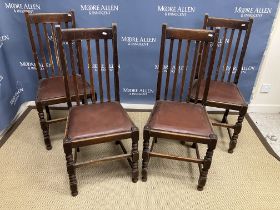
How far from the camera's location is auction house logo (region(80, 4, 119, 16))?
7.16 feet

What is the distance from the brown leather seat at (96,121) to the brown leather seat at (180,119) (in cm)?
20

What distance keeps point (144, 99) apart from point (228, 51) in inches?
37.0

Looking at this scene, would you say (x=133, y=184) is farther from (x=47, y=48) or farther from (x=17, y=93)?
(x=17, y=93)

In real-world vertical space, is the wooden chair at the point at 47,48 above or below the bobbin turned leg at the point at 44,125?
above

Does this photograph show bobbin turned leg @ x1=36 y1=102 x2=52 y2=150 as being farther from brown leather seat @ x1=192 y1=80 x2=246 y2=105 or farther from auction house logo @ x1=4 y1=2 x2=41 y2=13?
brown leather seat @ x1=192 y1=80 x2=246 y2=105

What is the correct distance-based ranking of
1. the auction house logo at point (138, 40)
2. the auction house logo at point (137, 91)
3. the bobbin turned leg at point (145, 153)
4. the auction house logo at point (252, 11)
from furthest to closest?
the auction house logo at point (137, 91)
the auction house logo at point (138, 40)
the auction house logo at point (252, 11)
the bobbin turned leg at point (145, 153)

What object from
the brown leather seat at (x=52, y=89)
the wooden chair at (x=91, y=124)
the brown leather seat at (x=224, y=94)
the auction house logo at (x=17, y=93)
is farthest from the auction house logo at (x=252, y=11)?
the auction house logo at (x=17, y=93)

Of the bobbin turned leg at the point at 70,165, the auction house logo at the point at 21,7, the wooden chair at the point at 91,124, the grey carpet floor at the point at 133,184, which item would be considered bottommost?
the grey carpet floor at the point at 133,184

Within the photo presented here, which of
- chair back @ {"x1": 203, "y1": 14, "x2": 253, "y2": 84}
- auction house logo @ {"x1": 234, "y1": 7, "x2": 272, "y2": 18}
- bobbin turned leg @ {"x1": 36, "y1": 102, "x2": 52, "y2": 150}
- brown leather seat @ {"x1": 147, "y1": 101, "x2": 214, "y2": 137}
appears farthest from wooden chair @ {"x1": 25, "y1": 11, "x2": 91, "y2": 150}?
→ auction house logo @ {"x1": 234, "y1": 7, "x2": 272, "y2": 18}

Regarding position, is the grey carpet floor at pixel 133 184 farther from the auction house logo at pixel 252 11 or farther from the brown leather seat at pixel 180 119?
the auction house logo at pixel 252 11

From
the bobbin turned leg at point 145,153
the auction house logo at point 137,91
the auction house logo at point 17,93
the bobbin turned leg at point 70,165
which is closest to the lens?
the bobbin turned leg at point 70,165

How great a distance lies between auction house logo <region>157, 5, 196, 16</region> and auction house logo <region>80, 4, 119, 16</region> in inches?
15.1

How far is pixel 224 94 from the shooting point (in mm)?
2074

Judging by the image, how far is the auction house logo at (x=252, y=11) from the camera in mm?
2176
